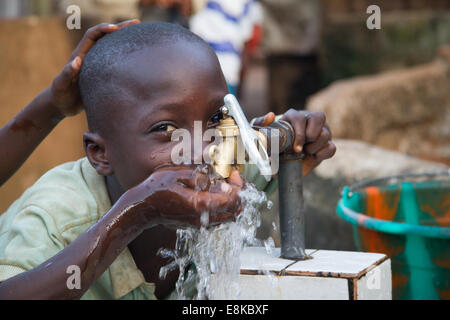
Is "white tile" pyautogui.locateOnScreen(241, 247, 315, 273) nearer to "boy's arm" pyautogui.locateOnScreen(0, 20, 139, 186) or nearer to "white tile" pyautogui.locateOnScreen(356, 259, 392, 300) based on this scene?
"white tile" pyautogui.locateOnScreen(356, 259, 392, 300)

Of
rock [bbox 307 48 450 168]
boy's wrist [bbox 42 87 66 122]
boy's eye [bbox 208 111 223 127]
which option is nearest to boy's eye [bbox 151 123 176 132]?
boy's eye [bbox 208 111 223 127]

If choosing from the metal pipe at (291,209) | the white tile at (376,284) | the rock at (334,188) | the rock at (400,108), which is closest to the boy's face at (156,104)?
the metal pipe at (291,209)

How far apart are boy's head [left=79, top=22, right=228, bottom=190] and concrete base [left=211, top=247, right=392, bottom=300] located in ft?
1.25

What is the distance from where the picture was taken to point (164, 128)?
176 cm

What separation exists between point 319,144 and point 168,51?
0.54 m

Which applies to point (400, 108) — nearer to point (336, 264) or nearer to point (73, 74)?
point (73, 74)

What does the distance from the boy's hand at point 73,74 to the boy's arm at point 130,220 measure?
0.64 m

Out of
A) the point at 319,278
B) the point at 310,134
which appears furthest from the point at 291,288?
the point at 310,134

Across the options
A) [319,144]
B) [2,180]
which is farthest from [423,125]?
[2,180]

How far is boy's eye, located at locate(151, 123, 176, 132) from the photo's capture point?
69.0 inches

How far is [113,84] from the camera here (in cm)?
186

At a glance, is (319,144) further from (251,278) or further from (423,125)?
(423,125)

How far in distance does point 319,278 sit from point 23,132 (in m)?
1.20

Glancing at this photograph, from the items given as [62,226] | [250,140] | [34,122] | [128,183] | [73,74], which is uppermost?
[73,74]
